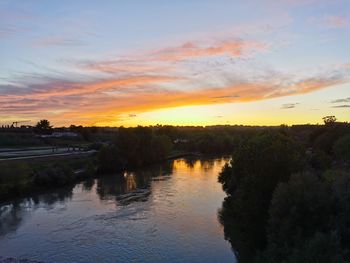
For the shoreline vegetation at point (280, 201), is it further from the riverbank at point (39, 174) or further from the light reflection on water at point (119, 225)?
the light reflection on water at point (119, 225)

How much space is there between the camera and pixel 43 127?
124188 mm

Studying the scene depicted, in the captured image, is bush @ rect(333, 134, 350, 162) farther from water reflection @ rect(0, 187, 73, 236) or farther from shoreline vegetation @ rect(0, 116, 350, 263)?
water reflection @ rect(0, 187, 73, 236)

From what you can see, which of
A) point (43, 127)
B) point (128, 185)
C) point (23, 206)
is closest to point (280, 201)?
point (23, 206)

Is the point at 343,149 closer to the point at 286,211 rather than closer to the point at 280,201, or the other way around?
the point at 280,201

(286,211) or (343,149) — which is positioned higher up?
(343,149)

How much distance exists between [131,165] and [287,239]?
52.6 meters

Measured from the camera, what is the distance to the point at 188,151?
106 m

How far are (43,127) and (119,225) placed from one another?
331 ft

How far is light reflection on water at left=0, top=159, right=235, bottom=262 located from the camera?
77.1ft

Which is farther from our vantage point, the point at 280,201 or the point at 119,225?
the point at 119,225

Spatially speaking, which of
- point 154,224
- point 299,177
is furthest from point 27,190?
point 299,177

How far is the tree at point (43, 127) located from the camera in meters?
123

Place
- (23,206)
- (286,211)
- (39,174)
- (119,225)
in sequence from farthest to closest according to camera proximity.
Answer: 1. (39,174)
2. (23,206)
3. (119,225)
4. (286,211)

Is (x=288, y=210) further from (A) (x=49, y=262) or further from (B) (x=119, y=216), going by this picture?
(B) (x=119, y=216)
